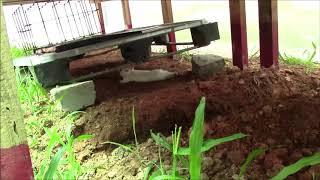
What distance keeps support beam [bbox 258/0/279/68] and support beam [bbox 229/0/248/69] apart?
0.13m

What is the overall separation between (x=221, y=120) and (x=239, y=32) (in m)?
1.23

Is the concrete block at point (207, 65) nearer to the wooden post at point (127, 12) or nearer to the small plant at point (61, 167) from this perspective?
the small plant at point (61, 167)

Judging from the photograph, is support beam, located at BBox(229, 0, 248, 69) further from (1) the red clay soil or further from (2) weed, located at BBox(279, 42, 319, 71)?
(2) weed, located at BBox(279, 42, 319, 71)

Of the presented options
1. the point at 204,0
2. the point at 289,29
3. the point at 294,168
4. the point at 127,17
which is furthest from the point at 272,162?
the point at 204,0

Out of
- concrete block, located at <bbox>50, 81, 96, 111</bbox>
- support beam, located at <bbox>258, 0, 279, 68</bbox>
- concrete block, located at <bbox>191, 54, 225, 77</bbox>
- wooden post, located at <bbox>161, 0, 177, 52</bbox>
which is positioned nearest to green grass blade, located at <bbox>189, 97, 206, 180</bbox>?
concrete block, located at <bbox>50, 81, 96, 111</bbox>

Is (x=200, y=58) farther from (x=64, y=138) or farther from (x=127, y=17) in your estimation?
(x=127, y=17)

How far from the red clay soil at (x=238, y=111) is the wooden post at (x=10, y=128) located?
709 millimetres

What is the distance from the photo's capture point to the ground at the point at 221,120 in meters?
1.42

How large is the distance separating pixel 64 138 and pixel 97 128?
0.15 m

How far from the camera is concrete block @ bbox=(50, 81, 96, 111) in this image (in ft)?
7.06

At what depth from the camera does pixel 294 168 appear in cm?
116

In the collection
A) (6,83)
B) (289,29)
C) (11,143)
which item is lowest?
(289,29)

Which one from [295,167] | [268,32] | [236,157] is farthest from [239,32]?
[295,167]

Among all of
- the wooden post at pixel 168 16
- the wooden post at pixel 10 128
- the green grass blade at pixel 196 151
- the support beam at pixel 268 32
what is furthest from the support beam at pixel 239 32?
the wooden post at pixel 10 128
